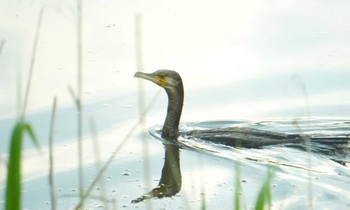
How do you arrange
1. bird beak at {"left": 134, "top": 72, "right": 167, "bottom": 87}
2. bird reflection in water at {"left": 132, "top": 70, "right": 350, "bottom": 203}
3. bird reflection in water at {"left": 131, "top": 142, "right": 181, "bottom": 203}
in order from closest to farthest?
bird reflection in water at {"left": 131, "top": 142, "right": 181, "bottom": 203} → bird reflection in water at {"left": 132, "top": 70, "right": 350, "bottom": 203} → bird beak at {"left": 134, "top": 72, "right": 167, "bottom": 87}

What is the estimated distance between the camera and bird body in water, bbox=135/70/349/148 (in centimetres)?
1024

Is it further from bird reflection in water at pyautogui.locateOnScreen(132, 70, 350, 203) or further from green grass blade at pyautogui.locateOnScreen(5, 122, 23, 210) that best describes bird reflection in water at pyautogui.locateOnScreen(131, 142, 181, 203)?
green grass blade at pyautogui.locateOnScreen(5, 122, 23, 210)

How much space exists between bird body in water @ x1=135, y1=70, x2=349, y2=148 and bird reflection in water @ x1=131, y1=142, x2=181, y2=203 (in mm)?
295

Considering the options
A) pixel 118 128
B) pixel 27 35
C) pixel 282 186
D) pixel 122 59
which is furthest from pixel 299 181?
pixel 27 35

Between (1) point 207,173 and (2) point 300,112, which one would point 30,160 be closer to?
(1) point 207,173

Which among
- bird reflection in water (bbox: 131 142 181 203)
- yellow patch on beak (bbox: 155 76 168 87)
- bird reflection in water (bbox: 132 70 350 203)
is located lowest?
bird reflection in water (bbox: 131 142 181 203)

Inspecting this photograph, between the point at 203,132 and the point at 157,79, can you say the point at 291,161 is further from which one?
the point at 157,79

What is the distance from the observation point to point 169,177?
8977 mm

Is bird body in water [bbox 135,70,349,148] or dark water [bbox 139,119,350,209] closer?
dark water [bbox 139,119,350,209]

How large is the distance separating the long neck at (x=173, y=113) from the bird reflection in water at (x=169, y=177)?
0.75 ft

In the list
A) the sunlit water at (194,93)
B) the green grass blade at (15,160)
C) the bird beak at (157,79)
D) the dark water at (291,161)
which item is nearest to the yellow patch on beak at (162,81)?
the bird beak at (157,79)

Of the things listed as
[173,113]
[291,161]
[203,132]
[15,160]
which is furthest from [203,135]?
[15,160]

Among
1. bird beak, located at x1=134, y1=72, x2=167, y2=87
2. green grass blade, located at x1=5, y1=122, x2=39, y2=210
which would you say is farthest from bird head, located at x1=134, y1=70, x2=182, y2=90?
green grass blade, located at x1=5, y1=122, x2=39, y2=210

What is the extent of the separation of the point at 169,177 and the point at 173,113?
69.7 inches
